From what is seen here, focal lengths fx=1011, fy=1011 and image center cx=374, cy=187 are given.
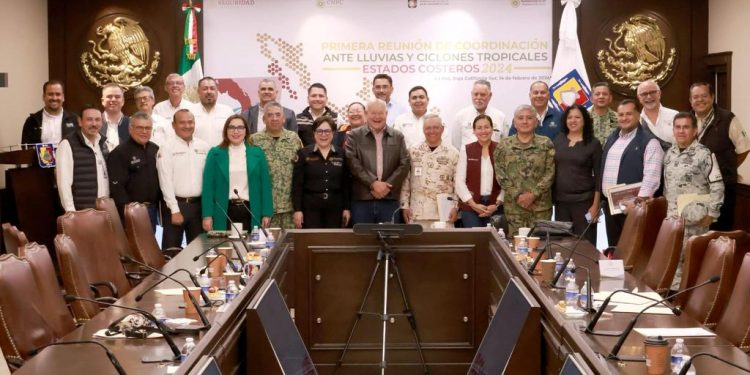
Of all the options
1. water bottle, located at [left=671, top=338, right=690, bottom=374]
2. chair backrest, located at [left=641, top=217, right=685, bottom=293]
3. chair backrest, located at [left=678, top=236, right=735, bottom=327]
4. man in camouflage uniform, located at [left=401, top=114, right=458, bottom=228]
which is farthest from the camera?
man in camouflage uniform, located at [left=401, top=114, right=458, bottom=228]

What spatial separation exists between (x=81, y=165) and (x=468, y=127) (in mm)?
3137

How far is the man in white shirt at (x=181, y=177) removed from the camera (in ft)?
25.2

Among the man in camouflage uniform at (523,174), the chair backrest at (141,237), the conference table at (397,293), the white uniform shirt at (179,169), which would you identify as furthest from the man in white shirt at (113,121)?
the man in camouflage uniform at (523,174)

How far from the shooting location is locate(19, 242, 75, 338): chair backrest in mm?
4344

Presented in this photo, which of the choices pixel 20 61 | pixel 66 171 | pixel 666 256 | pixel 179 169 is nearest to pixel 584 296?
pixel 666 256

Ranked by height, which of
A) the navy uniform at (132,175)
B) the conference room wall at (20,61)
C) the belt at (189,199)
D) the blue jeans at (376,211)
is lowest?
the blue jeans at (376,211)

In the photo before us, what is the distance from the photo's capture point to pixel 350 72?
436 inches

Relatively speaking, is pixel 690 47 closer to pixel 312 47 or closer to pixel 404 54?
pixel 404 54

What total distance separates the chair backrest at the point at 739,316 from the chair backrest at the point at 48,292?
2820mm

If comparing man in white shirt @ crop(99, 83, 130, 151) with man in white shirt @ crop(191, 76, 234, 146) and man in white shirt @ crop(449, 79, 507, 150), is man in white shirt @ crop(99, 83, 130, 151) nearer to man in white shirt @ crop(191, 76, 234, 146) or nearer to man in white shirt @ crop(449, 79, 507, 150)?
man in white shirt @ crop(191, 76, 234, 146)

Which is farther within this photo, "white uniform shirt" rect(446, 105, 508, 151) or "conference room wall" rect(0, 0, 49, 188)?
"conference room wall" rect(0, 0, 49, 188)

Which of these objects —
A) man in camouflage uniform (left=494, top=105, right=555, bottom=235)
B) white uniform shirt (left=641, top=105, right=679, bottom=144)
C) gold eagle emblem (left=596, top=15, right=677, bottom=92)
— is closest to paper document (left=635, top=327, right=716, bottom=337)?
man in camouflage uniform (left=494, top=105, right=555, bottom=235)

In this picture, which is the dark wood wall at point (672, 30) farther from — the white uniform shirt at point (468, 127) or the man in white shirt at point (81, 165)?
the man in white shirt at point (81, 165)

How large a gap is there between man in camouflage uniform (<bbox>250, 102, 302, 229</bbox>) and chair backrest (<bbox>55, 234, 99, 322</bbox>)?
2.82m
